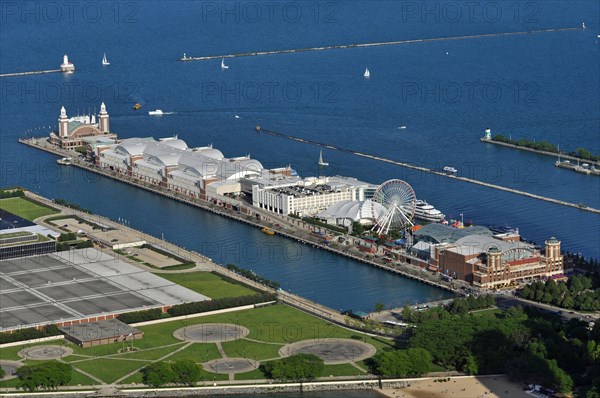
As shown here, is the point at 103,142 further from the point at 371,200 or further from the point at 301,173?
the point at 371,200

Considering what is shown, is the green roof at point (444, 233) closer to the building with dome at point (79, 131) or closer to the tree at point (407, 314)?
the tree at point (407, 314)

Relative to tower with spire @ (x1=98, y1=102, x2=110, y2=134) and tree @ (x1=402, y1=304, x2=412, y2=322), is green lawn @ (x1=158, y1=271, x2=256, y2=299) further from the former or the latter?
tower with spire @ (x1=98, y1=102, x2=110, y2=134)

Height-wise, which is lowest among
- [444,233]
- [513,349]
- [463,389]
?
[463,389]

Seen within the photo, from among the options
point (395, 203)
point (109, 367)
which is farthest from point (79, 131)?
point (109, 367)

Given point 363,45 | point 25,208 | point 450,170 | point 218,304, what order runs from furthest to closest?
point 363,45, point 450,170, point 25,208, point 218,304

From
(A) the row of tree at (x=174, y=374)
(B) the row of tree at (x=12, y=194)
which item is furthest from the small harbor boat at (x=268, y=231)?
(A) the row of tree at (x=174, y=374)

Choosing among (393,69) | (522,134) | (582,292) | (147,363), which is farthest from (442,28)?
(147,363)

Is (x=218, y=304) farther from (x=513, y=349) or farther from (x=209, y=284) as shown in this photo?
(x=513, y=349)
